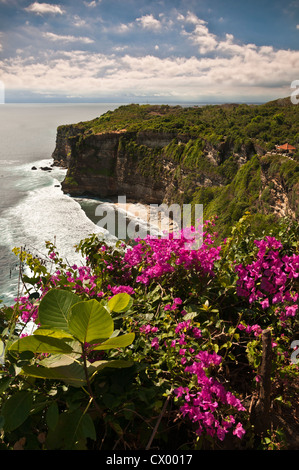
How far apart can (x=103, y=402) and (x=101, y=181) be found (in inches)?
2469

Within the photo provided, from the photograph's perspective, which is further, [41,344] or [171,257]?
[171,257]

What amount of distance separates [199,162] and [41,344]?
4844cm

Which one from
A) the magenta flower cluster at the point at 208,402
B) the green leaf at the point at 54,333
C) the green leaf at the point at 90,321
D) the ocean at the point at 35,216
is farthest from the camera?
the ocean at the point at 35,216

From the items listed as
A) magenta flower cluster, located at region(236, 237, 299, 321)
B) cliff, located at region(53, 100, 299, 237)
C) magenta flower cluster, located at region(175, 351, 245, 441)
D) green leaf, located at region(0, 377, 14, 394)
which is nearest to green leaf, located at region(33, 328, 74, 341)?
green leaf, located at region(0, 377, 14, 394)

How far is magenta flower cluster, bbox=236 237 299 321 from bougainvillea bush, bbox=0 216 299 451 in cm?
1

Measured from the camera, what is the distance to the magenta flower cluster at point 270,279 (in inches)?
93.7

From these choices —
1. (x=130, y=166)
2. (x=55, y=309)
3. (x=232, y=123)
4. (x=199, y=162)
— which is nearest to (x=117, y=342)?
(x=55, y=309)

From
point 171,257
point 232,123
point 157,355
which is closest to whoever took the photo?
point 157,355

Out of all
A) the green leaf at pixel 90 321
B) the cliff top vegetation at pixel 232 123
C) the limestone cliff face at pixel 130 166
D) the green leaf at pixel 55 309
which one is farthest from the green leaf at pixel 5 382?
the limestone cliff face at pixel 130 166

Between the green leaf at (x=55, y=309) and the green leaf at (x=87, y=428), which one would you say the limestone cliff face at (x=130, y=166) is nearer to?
the green leaf at (x=55, y=309)

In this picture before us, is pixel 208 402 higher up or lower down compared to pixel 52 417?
lower down

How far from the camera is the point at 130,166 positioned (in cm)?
5972

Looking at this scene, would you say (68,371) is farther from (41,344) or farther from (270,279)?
(270,279)
